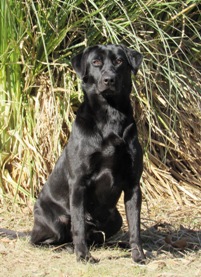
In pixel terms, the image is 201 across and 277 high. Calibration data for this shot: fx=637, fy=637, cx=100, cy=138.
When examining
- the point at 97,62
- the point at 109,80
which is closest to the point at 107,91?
the point at 109,80

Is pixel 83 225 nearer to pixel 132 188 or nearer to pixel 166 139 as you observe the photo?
pixel 132 188

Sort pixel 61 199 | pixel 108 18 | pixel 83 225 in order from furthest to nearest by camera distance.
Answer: pixel 108 18, pixel 61 199, pixel 83 225

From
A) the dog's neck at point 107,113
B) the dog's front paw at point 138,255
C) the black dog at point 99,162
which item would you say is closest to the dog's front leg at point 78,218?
the black dog at point 99,162

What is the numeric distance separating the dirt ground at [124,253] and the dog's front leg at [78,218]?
113 mm

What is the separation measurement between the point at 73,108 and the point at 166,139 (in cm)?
85

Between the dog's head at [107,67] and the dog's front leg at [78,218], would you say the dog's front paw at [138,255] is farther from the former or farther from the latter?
the dog's head at [107,67]

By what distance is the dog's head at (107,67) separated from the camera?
12.3 ft

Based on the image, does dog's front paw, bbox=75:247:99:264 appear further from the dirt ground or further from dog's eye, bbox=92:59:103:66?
dog's eye, bbox=92:59:103:66

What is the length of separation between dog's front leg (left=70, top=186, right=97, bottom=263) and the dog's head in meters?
0.61

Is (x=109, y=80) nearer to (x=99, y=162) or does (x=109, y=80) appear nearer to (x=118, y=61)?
(x=118, y=61)

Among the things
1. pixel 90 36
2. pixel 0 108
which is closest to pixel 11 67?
pixel 0 108

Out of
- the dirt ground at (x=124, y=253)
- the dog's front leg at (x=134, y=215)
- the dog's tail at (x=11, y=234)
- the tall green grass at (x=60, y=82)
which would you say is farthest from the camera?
the tall green grass at (x=60, y=82)

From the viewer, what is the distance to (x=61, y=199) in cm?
402

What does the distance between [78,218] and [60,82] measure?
1719 millimetres
